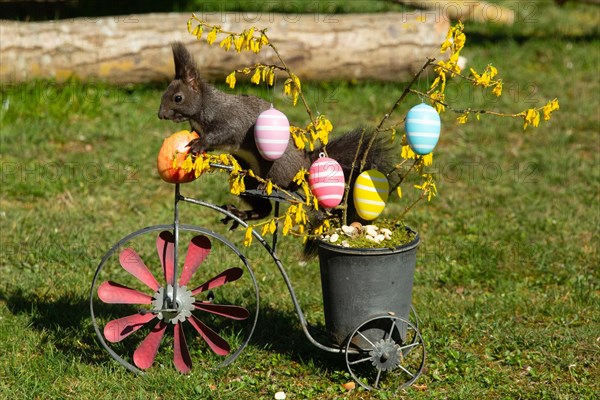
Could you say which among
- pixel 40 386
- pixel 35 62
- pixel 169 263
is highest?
pixel 35 62

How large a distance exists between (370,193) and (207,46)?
4.20 metres

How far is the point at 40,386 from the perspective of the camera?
362 cm

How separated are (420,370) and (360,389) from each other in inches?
10.6

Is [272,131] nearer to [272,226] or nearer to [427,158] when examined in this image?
[272,226]

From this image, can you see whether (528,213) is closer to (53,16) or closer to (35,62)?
(35,62)

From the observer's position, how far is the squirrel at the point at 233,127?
12.3 feet

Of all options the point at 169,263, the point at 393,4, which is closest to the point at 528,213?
the point at 169,263

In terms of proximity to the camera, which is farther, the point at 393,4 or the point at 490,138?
the point at 393,4

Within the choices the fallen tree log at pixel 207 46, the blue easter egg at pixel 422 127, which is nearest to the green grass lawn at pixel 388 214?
the fallen tree log at pixel 207 46

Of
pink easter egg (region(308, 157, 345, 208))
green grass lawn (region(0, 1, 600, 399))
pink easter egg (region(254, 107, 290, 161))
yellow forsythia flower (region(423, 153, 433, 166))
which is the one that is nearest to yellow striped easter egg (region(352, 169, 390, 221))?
pink easter egg (region(308, 157, 345, 208))

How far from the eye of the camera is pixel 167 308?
3723 millimetres

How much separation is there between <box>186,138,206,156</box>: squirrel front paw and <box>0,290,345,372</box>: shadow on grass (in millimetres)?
1001

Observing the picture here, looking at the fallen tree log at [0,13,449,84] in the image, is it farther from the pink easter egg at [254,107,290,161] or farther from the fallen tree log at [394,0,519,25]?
the pink easter egg at [254,107,290,161]

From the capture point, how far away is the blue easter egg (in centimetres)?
343
